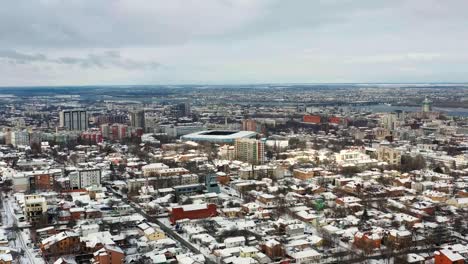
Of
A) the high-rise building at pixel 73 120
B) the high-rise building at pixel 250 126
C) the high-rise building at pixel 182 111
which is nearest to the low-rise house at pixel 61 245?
the high-rise building at pixel 250 126

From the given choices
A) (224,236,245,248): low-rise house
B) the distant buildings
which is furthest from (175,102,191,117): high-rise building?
(224,236,245,248): low-rise house

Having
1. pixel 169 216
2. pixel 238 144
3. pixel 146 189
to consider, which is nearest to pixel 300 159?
pixel 238 144

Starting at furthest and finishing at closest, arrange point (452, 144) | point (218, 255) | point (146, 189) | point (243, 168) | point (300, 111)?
1. point (300, 111)
2. point (452, 144)
3. point (243, 168)
4. point (146, 189)
5. point (218, 255)

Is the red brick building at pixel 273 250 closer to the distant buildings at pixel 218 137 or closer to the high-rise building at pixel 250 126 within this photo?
the distant buildings at pixel 218 137

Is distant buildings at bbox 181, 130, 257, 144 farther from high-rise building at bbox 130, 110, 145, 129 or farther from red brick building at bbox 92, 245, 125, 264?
red brick building at bbox 92, 245, 125, 264

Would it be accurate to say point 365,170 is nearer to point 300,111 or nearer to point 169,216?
point 169,216

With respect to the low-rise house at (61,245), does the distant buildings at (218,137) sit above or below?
above

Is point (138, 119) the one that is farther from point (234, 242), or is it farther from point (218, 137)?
point (234, 242)
